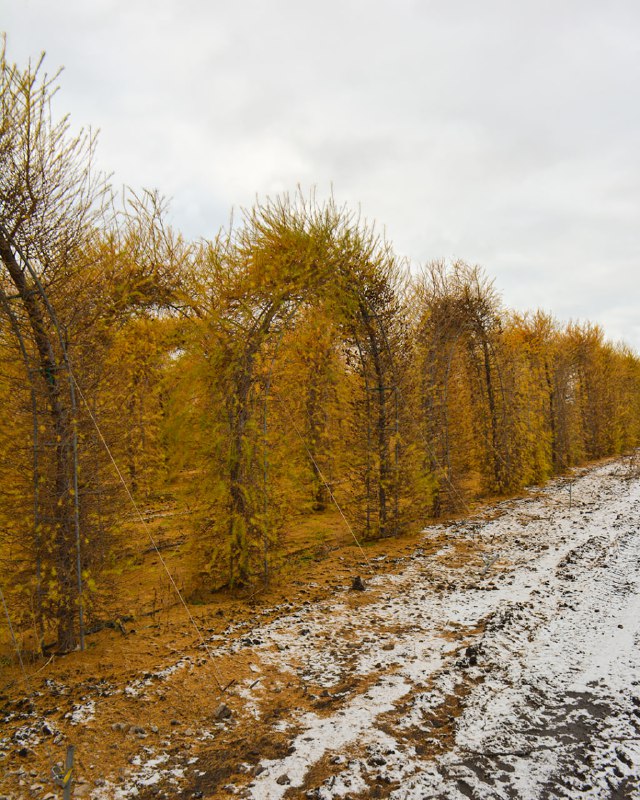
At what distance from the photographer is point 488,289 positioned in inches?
436

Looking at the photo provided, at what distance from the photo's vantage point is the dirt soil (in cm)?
243

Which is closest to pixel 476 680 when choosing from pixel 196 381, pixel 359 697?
pixel 359 697

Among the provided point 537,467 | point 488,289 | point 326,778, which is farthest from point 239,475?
point 537,467

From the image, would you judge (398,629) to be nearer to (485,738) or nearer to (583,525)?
(485,738)

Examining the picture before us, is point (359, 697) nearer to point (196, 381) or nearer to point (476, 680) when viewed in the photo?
point (476, 680)

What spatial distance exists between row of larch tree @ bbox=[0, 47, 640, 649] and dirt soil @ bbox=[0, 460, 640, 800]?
92cm

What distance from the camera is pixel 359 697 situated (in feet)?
10.6

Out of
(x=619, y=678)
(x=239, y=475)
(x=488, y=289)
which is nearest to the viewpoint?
(x=619, y=678)

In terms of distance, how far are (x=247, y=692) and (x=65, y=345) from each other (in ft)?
10.6

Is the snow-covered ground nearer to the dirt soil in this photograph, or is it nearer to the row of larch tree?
the dirt soil

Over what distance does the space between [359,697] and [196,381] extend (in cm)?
358

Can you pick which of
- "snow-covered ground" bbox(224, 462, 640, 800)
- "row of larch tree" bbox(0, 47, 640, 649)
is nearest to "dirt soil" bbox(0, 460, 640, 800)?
"snow-covered ground" bbox(224, 462, 640, 800)

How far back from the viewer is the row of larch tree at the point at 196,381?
12.7 feet

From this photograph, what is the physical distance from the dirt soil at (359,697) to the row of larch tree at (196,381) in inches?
36.1
